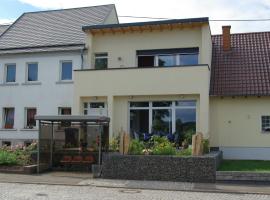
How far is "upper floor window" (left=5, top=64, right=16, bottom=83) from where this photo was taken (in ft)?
98.3

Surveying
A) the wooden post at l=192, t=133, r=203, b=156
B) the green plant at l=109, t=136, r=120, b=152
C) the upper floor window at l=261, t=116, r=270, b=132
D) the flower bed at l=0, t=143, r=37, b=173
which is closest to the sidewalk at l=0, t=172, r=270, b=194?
the flower bed at l=0, t=143, r=37, b=173

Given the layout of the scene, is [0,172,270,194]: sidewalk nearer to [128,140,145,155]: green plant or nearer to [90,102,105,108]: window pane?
[128,140,145,155]: green plant

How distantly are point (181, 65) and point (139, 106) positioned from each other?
3307 mm

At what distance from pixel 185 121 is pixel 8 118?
12.1m

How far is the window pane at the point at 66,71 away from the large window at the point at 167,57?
14.5 feet

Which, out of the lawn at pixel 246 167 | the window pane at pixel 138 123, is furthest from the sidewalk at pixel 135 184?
the window pane at pixel 138 123

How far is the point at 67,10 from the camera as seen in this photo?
34.6 metres

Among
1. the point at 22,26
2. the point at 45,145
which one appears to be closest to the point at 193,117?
the point at 45,145

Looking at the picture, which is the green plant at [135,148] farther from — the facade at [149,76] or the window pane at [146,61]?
the window pane at [146,61]

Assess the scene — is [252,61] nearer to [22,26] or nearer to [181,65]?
[181,65]

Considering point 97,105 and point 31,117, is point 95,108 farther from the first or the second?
point 31,117

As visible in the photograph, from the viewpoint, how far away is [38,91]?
28891mm

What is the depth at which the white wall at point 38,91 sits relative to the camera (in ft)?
92.7

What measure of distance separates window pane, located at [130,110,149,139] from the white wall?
432cm
